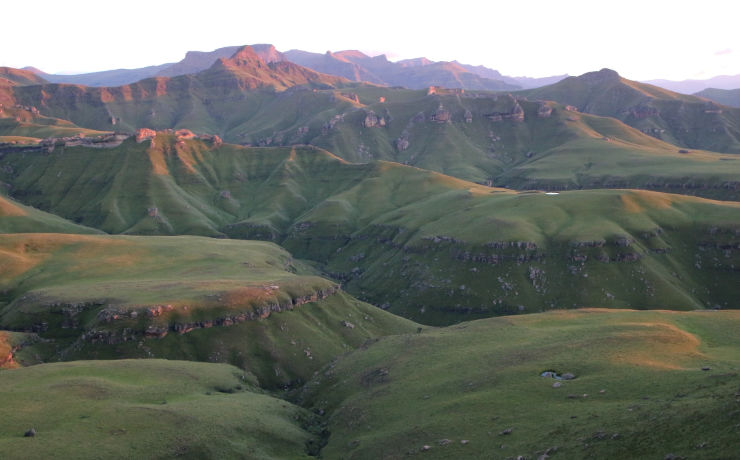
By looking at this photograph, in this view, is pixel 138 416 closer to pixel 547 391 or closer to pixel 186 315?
pixel 547 391

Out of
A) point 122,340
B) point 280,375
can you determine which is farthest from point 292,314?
point 122,340

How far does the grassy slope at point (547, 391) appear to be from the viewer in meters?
50.9

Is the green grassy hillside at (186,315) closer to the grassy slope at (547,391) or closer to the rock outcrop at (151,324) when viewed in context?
the rock outcrop at (151,324)

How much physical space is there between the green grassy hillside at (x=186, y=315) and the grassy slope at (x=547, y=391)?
28019 mm

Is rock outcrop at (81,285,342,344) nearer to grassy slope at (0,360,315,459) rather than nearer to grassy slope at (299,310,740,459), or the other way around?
grassy slope at (0,360,315,459)

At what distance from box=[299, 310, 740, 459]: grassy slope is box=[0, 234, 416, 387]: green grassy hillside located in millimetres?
28019

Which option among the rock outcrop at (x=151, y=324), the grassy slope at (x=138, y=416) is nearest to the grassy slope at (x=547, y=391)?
the grassy slope at (x=138, y=416)

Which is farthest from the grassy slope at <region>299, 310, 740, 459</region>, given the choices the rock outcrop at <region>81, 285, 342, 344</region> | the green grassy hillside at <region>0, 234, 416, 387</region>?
the rock outcrop at <region>81, 285, 342, 344</region>

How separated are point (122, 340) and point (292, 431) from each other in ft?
215

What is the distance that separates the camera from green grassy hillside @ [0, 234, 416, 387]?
12812cm

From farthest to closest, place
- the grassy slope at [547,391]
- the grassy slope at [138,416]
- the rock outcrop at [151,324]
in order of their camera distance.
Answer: the rock outcrop at [151,324], the grassy slope at [138,416], the grassy slope at [547,391]

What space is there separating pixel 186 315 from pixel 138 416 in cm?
6262

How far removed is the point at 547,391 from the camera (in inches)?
2790

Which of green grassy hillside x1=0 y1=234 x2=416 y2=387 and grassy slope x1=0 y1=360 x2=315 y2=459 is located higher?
grassy slope x1=0 y1=360 x2=315 y2=459
